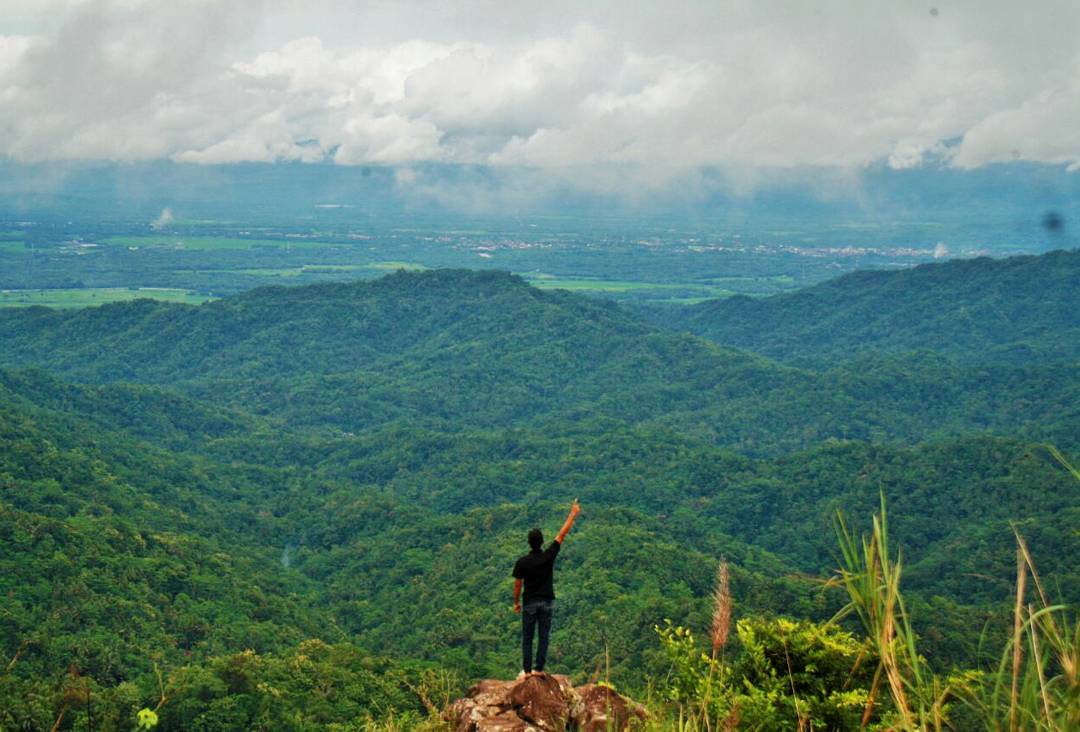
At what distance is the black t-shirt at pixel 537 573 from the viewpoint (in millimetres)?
11961

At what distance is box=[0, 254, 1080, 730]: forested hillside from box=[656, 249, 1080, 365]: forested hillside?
1.88 m

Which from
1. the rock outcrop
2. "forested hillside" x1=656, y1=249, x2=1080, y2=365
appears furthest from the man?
"forested hillside" x1=656, y1=249, x2=1080, y2=365

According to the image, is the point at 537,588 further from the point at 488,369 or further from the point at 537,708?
the point at 488,369

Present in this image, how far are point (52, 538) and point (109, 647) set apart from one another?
7.61 metres

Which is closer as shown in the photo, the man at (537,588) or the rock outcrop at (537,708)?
the rock outcrop at (537,708)

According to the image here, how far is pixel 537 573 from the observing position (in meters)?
12.1

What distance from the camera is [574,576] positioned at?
144 ft

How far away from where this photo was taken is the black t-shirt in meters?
12.0

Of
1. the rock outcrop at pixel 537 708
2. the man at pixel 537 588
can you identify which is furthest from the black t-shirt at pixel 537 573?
the rock outcrop at pixel 537 708

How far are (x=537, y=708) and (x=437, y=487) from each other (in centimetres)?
5723

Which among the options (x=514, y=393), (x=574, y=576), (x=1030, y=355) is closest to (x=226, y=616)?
(x=574, y=576)

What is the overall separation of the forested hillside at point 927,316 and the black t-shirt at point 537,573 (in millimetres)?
114150

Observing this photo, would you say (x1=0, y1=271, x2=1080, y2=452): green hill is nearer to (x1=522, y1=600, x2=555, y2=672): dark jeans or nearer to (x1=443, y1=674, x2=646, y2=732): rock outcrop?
(x1=443, y1=674, x2=646, y2=732): rock outcrop

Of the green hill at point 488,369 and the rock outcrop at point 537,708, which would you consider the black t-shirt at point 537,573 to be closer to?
the rock outcrop at point 537,708
